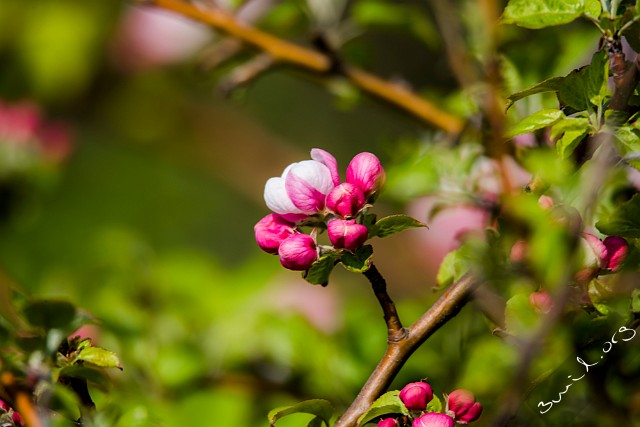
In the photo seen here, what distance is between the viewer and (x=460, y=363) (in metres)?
0.85

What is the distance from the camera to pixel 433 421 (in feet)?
1.57

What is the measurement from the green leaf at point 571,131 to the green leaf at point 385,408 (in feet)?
0.59

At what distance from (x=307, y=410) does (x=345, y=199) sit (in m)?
0.13

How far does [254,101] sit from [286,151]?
2.30 feet

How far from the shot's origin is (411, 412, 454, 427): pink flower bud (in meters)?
0.48

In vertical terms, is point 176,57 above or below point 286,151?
above

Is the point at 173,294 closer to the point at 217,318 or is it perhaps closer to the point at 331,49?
the point at 217,318

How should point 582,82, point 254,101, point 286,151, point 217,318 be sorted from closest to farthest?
point 582,82 → point 217,318 → point 286,151 → point 254,101

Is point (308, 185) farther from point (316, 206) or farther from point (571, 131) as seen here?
point (571, 131)

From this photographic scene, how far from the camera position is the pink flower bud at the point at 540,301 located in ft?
1.65

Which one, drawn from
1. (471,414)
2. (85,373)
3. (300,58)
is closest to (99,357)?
(85,373)

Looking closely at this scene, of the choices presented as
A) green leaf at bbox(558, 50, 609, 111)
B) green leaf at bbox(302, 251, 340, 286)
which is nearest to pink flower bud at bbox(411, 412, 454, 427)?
green leaf at bbox(302, 251, 340, 286)

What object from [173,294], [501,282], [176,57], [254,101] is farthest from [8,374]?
[254,101]

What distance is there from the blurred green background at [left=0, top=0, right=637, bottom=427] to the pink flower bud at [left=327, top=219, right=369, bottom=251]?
0.18 m
